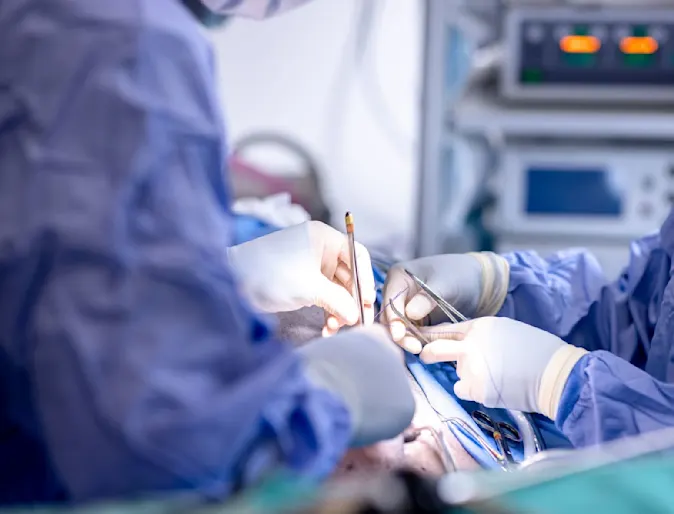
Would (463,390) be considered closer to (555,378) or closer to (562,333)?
Answer: (555,378)

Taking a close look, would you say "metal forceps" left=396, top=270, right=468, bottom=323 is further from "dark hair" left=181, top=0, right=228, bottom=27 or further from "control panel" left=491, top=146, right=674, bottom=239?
"control panel" left=491, top=146, right=674, bottom=239

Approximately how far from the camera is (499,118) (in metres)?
1.73

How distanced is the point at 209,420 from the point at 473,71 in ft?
5.19

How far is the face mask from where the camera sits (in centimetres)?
96

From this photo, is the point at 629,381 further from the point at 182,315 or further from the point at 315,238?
the point at 182,315

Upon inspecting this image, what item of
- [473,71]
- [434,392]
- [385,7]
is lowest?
[434,392]

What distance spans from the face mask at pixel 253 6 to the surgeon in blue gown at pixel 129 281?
364 millimetres

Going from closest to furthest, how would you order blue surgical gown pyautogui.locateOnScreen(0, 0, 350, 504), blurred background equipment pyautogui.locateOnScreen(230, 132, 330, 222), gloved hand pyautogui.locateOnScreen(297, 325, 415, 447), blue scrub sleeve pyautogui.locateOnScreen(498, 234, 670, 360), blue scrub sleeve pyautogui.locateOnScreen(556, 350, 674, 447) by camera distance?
1. blue surgical gown pyautogui.locateOnScreen(0, 0, 350, 504)
2. gloved hand pyautogui.locateOnScreen(297, 325, 415, 447)
3. blue scrub sleeve pyautogui.locateOnScreen(556, 350, 674, 447)
4. blue scrub sleeve pyautogui.locateOnScreen(498, 234, 670, 360)
5. blurred background equipment pyautogui.locateOnScreen(230, 132, 330, 222)

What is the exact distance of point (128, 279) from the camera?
0.52 meters

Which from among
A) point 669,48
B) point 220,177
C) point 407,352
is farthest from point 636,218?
point 220,177

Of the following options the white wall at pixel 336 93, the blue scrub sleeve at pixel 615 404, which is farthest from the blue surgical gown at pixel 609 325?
the white wall at pixel 336 93

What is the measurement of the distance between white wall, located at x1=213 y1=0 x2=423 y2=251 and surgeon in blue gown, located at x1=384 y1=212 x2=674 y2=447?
1.46 m

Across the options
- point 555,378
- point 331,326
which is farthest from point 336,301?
point 555,378

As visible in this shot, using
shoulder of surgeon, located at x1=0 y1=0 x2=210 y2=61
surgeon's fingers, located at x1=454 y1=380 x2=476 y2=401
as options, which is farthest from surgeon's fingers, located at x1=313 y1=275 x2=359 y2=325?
shoulder of surgeon, located at x1=0 y1=0 x2=210 y2=61
